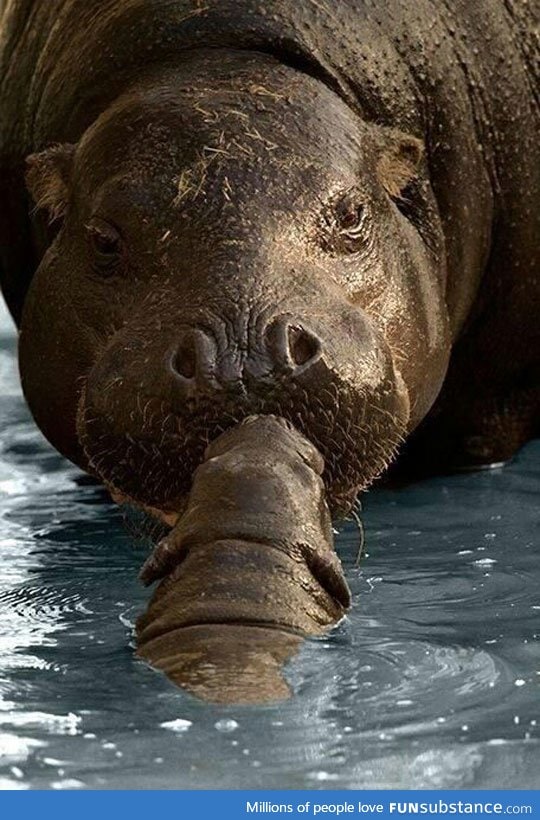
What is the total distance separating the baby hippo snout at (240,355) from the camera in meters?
4.99

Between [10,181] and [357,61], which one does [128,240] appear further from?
[10,181]

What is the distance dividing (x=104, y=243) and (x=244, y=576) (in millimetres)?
1395

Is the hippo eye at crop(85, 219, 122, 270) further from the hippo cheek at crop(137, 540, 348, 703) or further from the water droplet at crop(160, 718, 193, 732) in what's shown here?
the water droplet at crop(160, 718, 193, 732)

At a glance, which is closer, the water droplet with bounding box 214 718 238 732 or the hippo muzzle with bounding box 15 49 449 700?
the water droplet with bounding box 214 718 238 732

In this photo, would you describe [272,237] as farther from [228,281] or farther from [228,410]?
[228,410]

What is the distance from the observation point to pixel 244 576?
15.0 ft

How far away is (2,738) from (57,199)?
6.82 ft

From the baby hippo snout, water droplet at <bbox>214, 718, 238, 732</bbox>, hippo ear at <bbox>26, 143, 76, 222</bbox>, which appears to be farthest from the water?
hippo ear at <bbox>26, 143, 76, 222</bbox>

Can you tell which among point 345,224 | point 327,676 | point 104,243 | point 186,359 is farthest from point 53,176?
point 327,676

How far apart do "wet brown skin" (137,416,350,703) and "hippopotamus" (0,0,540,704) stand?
0.6 inches

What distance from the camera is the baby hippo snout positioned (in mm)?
4992

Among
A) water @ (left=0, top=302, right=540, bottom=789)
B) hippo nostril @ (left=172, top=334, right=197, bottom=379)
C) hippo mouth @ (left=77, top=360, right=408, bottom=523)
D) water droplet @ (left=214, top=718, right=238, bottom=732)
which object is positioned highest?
hippo nostril @ (left=172, top=334, right=197, bottom=379)

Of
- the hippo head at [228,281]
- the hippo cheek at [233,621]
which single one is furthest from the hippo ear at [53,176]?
the hippo cheek at [233,621]

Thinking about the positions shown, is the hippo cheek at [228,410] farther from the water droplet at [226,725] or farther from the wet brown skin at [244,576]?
the water droplet at [226,725]
